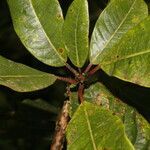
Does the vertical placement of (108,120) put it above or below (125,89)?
above

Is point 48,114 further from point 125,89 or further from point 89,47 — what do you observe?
point 89,47

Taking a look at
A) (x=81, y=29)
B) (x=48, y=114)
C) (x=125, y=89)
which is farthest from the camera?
(x=48, y=114)

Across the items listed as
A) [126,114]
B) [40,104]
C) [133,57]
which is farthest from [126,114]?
[40,104]

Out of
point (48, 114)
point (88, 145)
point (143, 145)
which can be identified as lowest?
point (48, 114)

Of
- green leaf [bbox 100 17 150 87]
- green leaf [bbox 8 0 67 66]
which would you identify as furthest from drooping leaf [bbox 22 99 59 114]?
green leaf [bbox 100 17 150 87]

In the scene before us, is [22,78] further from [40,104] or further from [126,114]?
[40,104]

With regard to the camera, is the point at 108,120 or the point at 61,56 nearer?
the point at 108,120

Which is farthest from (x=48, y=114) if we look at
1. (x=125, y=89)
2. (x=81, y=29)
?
(x=81, y=29)

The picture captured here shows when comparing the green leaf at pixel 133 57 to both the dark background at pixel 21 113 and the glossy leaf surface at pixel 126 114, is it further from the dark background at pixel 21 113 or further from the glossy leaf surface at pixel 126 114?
the dark background at pixel 21 113
